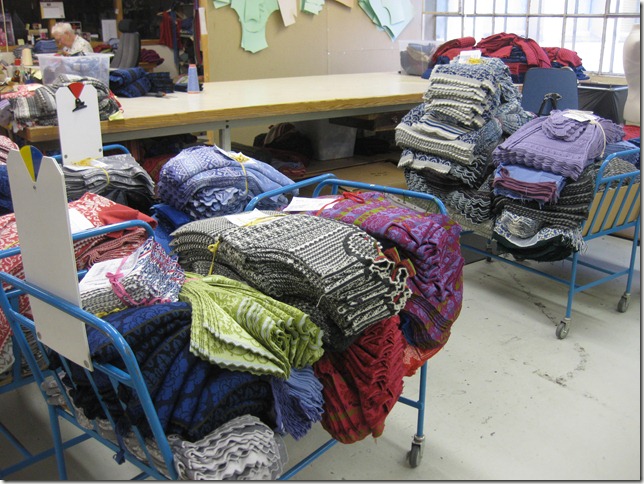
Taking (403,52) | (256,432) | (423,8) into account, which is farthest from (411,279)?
(423,8)

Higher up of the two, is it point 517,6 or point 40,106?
point 517,6

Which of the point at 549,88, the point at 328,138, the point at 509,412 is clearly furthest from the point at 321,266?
the point at 328,138

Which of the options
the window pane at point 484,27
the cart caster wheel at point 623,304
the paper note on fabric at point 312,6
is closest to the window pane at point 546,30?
the window pane at point 484,27

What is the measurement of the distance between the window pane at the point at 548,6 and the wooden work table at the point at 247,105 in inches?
59.9

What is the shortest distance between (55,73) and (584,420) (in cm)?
272

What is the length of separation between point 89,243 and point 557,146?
6.19 ft

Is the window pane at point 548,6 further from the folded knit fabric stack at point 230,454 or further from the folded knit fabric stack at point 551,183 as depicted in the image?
the folded knit fabric stack at point 230,454

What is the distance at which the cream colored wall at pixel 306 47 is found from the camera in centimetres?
525

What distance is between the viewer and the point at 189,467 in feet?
3.62

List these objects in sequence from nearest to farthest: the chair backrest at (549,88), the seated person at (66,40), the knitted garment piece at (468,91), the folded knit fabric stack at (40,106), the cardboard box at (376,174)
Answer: the folded knit fabric stack at (40,106) → the knitted garment piece at (468,91) → the chair backrest at (549,88) → the cardboard box at (376,174) → the seated person at (66,40)

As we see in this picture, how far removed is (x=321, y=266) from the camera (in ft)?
4.35

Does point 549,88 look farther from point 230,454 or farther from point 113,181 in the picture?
point 230,454

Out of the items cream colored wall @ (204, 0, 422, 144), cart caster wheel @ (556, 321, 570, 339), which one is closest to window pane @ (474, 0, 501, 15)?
cream colored wall @ (204, 0, 422, 144)

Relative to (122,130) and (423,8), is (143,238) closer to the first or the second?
(122,130)
